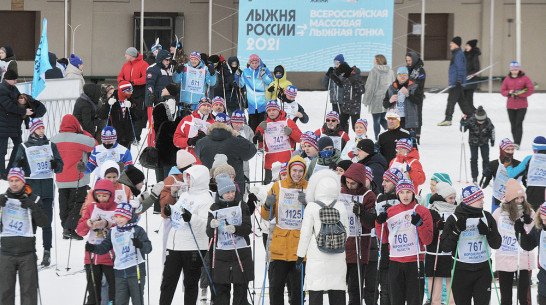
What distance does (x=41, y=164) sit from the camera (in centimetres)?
1191

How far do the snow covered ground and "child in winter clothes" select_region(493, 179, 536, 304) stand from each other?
92 centimetres

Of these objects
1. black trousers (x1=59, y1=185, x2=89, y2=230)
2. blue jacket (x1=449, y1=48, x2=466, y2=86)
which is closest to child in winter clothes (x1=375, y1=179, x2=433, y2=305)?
black trousers (x1=59, y1=185, x2=89, y2=230)

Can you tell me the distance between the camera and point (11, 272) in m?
9.92

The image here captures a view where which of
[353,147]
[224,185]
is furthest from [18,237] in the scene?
[353,147]

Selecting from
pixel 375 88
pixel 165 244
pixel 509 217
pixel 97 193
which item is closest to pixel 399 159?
pixel 509 217

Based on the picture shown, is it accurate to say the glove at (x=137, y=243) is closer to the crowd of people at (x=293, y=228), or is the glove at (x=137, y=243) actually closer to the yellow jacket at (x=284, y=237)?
the crowd of people at (x=293, y=228)

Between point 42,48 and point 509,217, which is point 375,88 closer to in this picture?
point 42,48

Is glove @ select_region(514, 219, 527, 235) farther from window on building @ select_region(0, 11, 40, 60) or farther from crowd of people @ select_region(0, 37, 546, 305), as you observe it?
window on building @ select_region(0, 11, 40, 60)

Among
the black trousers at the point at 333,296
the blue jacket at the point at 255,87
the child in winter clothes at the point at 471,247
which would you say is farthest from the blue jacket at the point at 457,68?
the black trousers at the point at 333,296

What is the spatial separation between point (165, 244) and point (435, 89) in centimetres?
1667

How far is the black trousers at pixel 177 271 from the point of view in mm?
9875

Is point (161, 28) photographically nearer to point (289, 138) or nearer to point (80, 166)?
point (289, 138)

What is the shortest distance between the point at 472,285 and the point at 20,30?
19.7 m

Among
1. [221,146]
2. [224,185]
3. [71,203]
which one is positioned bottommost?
[71,203]
